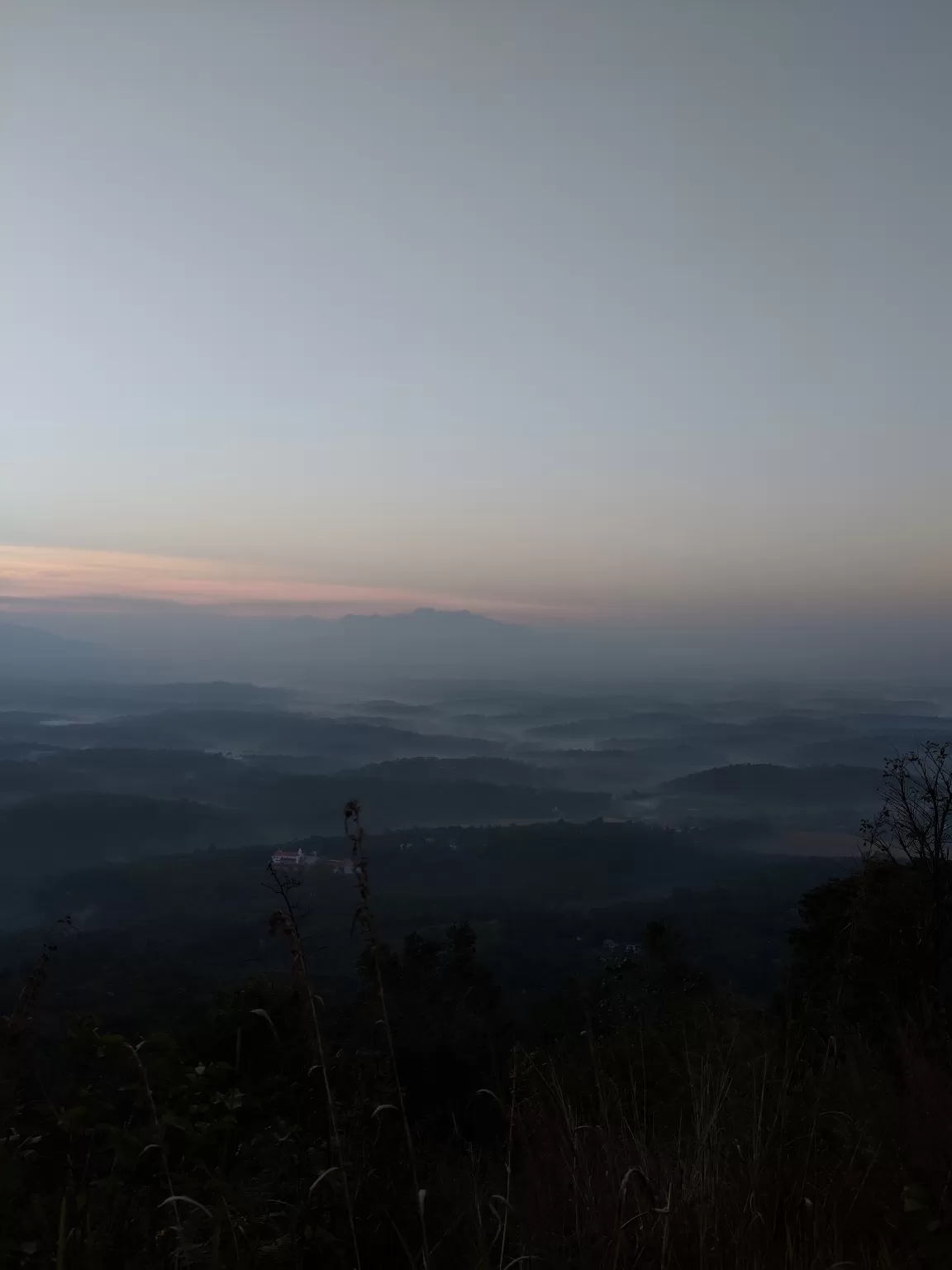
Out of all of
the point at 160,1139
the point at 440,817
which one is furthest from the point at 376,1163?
the point at 440,817

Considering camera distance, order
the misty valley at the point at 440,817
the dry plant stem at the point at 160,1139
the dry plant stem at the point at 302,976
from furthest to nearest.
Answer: the misty valley at the point at 440,817, the dry plant stem at the point at 302,976, the dry plant stem at the point at 160,1139

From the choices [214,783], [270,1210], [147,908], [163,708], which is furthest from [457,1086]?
[163,708]

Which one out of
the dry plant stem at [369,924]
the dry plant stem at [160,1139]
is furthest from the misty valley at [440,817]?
the dry plant stem at [369,924]

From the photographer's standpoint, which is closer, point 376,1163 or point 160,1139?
point 160,1139

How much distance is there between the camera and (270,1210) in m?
1.98

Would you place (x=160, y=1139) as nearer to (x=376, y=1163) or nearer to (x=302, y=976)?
(x=302, y=976)

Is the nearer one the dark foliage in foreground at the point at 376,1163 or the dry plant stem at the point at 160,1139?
the dry plant stem at the point at 160,1139

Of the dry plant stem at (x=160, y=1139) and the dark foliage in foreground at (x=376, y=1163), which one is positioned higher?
the dry plant stem at (x=160, y=1139)

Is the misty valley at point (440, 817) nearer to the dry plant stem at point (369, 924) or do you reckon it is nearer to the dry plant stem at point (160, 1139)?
the dry plant stem at point (160, 1139)

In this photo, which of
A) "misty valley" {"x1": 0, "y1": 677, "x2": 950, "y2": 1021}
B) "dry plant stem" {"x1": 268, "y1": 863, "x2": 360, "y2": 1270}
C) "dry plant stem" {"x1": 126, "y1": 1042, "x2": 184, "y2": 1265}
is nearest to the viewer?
"dry plant stem" {"x1": 126, "y1": 1042, "x2": 184, "y2": 1265}

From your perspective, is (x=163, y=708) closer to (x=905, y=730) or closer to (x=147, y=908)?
(x=147, y=908)

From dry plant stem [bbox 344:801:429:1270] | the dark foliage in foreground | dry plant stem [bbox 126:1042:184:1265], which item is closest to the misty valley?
the dark foliage in foreground

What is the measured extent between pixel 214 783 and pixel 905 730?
95680 mm

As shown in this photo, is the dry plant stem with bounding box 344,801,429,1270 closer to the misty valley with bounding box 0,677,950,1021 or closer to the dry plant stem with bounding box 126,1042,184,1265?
the dry plant stem with bounding box 126,1042,184,1265
